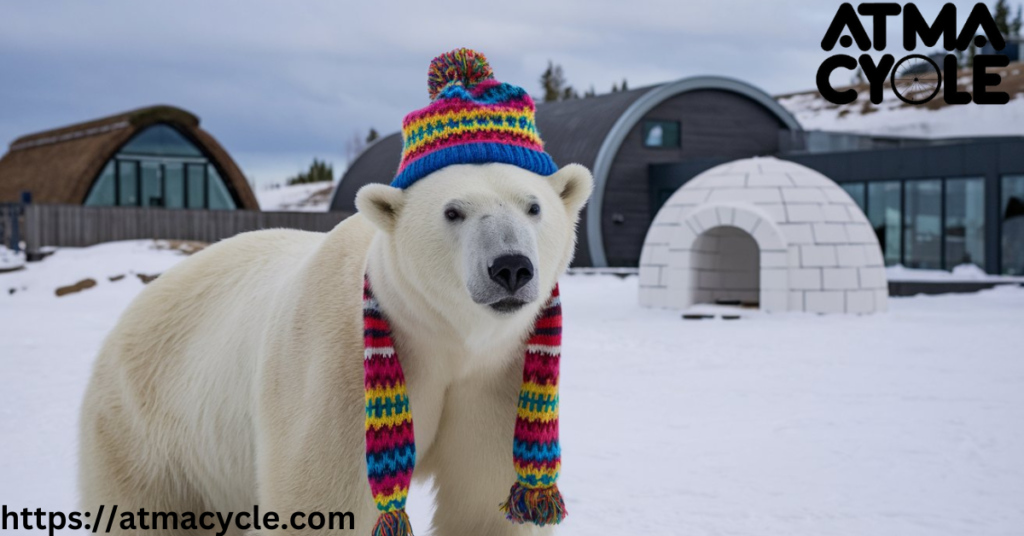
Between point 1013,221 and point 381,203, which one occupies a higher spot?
point 1013,221

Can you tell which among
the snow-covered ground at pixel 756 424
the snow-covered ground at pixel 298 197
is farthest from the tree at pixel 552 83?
the snow-covered ground at pixel 756 424

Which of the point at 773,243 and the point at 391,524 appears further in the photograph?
the point at 773,243

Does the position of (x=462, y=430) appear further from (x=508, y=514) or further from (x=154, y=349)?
(x=154, y=349)

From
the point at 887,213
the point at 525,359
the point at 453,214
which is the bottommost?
the point at 525,359

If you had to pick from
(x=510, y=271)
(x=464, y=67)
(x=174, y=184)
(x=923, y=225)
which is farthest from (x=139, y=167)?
(x=510, y=271)

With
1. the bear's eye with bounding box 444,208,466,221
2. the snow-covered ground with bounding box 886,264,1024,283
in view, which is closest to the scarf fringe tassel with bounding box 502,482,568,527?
the bear's eye with bounding box 444,208,466,221

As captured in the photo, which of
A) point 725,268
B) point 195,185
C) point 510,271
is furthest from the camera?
point 195,185

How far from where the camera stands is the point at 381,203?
1994 mm

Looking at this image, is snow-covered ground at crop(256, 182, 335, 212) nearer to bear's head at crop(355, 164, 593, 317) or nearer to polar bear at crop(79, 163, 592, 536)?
polar bear at crop(79, 163, 592, 536)

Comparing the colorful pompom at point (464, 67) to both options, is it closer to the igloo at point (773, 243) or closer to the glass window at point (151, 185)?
the igloo at point (773, 243)

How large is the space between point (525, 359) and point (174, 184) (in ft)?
72.0

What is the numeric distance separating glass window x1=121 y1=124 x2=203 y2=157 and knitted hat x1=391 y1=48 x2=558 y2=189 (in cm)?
2130

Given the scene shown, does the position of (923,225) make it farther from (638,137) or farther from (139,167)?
(139,167)

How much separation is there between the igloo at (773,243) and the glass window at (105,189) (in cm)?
1436
